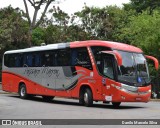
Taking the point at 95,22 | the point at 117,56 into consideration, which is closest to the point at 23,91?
the point at 117,56

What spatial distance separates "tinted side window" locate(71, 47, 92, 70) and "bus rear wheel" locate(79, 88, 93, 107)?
1249 mm

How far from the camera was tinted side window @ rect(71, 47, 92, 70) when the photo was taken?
20984 mm

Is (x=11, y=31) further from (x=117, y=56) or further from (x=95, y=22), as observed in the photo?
(x=117, y=56)

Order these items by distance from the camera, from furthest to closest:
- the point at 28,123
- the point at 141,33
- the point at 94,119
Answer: the point at 141,33 → the point at 94,119 → the point at 28,123

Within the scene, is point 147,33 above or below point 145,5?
below

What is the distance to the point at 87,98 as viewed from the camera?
68.4 feet

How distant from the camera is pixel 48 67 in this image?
960 inches

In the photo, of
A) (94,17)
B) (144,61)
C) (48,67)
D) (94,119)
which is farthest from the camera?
(94,17)

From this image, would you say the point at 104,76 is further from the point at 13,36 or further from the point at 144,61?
the point at 13,36

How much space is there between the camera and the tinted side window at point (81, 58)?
826 inches

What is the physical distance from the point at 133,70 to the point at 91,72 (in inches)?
85.1

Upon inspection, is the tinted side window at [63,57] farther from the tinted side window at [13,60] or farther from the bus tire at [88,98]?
the tinted side window at [13,60]

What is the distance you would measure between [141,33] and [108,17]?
787 centimetres

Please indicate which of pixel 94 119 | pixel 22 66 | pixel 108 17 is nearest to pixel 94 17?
→ pixel 108 17
